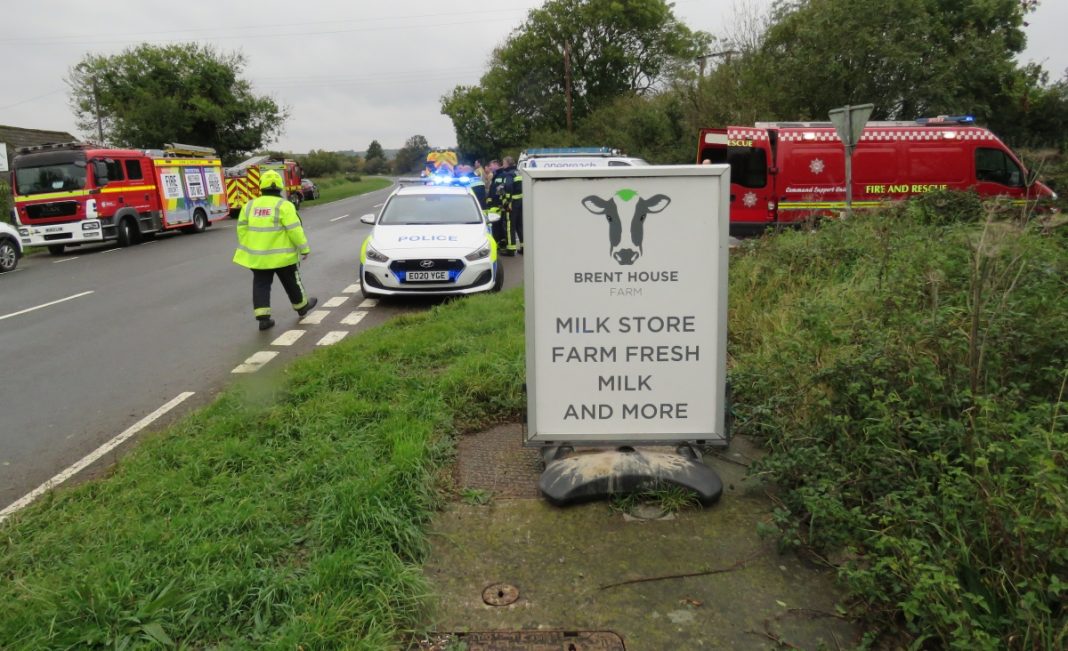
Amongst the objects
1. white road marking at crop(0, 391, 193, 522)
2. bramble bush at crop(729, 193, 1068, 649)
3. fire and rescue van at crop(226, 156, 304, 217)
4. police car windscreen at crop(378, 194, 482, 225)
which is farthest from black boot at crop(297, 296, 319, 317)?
fire and rescue van at crop(226, 156, 304, 217)

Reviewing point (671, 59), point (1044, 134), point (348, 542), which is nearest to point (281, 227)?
point (348, 542)

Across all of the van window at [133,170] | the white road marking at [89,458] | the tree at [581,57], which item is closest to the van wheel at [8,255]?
the van window at [133,170]

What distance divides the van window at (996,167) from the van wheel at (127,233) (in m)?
19.9

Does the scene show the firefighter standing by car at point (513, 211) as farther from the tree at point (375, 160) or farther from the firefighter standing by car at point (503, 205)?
the tree at point (375, 160)

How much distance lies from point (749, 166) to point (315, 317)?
9045mm

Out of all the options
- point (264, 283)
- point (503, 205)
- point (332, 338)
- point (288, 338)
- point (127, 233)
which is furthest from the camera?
point (127, 233)

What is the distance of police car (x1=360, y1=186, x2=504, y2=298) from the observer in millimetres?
9633

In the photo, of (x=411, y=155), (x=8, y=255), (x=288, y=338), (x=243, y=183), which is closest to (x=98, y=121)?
(x=243, y=183)

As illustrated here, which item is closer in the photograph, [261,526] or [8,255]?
[261,526]

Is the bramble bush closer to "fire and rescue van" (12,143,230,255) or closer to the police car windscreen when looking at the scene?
the police car windscreen

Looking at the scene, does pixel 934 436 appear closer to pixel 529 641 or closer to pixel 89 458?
pixel 529 641

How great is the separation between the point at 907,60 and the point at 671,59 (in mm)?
34639

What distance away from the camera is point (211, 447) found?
4.50 meters

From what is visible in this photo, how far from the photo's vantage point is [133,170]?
2002 cm
